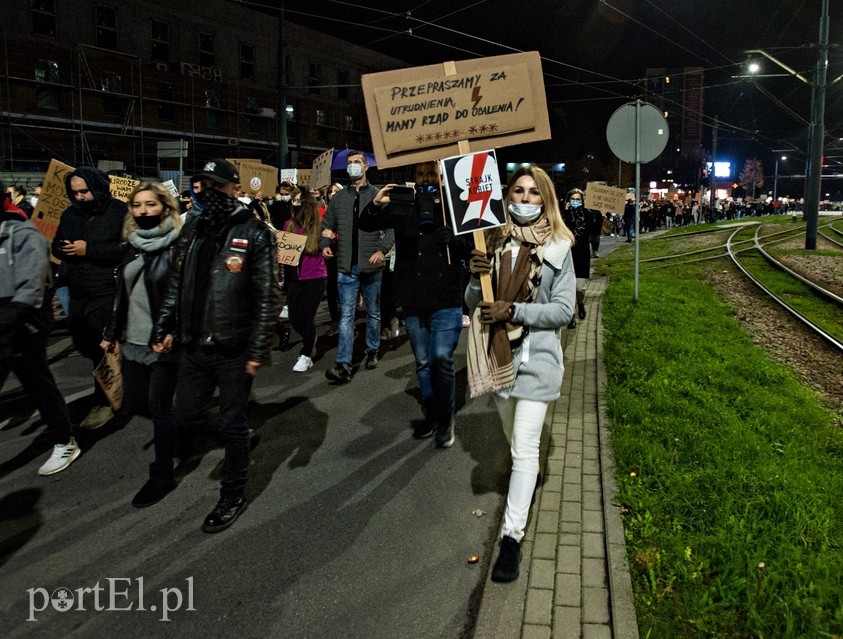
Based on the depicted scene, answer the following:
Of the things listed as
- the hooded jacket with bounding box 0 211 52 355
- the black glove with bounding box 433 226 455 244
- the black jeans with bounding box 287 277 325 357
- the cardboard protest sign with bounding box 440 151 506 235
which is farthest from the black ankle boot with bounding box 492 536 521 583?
the black jeans with bounding box 287 277 325 357

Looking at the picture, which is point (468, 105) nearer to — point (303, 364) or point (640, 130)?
point (303, 364)

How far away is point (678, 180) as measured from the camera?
13538cm

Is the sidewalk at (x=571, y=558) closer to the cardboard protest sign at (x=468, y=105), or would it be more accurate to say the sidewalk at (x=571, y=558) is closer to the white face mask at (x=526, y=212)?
the white face mask at (x=526, y=212)

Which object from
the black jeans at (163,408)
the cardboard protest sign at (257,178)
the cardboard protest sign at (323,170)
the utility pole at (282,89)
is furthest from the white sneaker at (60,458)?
the utility pole at (282,89)

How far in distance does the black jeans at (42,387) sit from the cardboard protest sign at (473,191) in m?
A: 3.03

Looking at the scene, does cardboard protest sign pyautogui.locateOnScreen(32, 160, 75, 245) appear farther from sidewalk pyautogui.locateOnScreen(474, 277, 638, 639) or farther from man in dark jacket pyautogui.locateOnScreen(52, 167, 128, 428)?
sidewalk pyautogui.locateOnScreen(474, 277, 638, 639)

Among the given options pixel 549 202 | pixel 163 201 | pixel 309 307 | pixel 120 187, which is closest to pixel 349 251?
pixel 309 307

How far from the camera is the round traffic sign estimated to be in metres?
10.3

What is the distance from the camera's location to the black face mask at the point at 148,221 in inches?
168

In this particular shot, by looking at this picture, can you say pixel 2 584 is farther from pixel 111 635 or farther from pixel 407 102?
pixel 407 102

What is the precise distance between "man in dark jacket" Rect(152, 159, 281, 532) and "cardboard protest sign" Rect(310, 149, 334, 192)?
23.5 feet

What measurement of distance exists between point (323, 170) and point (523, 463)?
8603 millimetres

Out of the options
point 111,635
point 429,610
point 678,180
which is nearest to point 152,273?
point 111,635

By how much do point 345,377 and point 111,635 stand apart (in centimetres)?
409
